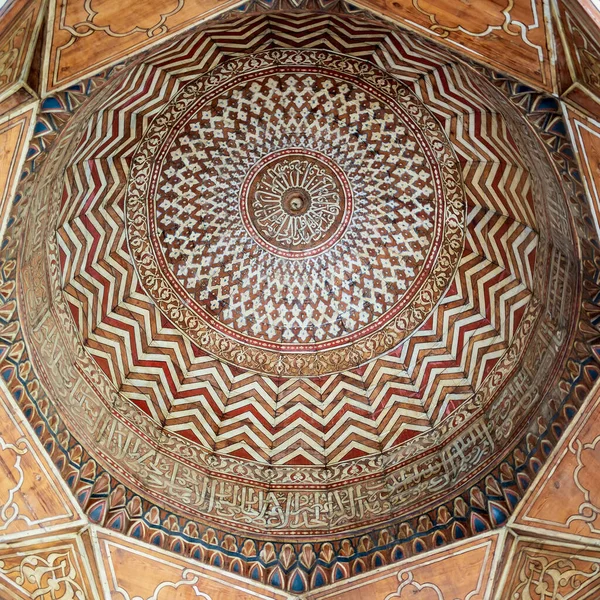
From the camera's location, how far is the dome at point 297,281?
718 centimetres

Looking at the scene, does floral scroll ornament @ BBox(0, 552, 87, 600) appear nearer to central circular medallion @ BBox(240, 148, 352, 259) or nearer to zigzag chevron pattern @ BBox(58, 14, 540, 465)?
zigzag chevron pattern @ BBox(58, 14, 540, 465)

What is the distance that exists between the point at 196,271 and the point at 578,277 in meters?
4.29

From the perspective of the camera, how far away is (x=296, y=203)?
883cm

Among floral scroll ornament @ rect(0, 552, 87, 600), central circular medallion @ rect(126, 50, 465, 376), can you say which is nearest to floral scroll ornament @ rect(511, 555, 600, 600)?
central circular medallion @ rect(126, 50, 465, 376)

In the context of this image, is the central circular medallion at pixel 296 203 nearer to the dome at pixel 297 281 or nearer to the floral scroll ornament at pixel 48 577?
the dome at pixel 297 281

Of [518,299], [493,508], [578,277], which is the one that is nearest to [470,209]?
[518,299]

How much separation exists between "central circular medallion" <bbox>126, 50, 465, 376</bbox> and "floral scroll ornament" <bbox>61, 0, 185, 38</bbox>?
2.65 m

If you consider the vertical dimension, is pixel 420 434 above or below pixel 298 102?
below

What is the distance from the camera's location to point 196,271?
875cm

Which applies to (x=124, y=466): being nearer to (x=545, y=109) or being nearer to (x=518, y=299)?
(x=518, y=299)

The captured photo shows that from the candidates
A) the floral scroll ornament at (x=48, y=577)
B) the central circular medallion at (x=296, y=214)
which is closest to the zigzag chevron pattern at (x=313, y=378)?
the central circular medallion at (x=296, y=214)

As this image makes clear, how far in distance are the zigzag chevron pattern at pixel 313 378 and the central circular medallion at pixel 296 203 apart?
1402mm

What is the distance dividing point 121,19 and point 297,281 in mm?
4368

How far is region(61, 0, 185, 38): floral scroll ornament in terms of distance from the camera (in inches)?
200
